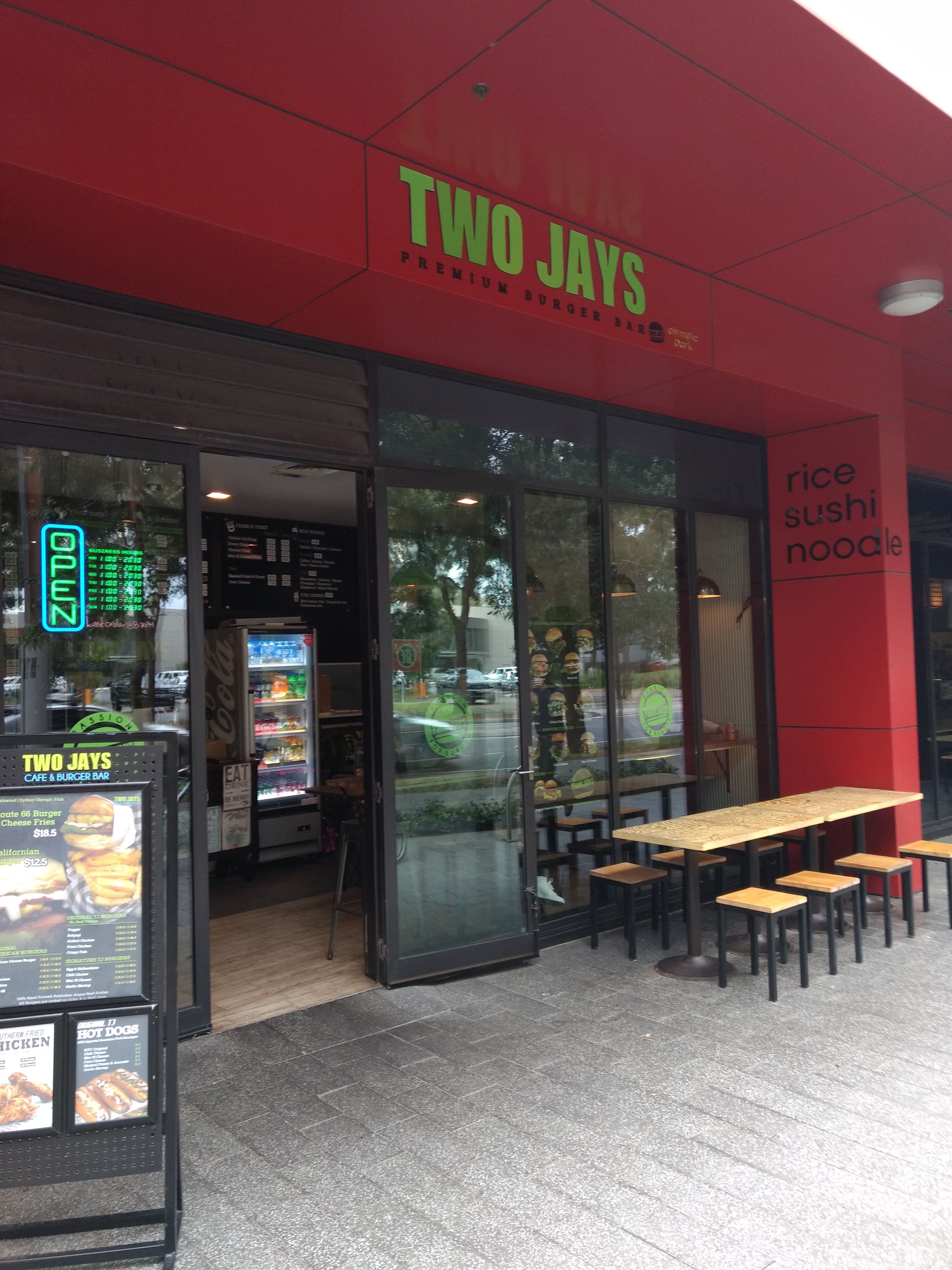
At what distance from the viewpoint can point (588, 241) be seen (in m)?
4.49

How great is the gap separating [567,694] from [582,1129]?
8.79ft

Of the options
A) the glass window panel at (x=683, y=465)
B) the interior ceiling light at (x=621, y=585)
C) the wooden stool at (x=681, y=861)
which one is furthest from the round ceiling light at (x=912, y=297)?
the wooden stool at (x=681, y=861)

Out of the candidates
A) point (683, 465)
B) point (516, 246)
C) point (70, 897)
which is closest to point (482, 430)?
point (516, 246)

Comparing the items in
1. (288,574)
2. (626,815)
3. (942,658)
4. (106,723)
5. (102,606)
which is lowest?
(626,815)

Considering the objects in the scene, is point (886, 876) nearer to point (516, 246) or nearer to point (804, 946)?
point (804, 946)

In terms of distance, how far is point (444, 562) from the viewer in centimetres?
477

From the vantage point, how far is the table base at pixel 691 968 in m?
4.59

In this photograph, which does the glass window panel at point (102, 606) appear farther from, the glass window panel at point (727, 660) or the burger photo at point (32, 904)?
the glass window panel at point (727, 660)

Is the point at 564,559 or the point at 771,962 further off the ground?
the point at 564,559

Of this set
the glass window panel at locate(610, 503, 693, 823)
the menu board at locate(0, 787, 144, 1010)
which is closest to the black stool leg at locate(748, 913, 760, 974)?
the glass window panel at locate(610, 503, 693, 823)

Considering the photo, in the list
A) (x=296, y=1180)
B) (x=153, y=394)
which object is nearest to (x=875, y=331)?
(x=153, y=394)

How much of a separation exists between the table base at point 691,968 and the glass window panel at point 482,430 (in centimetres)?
267

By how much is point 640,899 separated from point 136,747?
3.87m

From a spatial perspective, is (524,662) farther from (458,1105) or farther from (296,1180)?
(296,1180)
